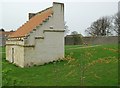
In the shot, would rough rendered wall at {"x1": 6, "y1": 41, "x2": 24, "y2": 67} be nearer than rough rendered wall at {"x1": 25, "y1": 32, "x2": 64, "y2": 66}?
No

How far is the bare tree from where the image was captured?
85250 millimetres

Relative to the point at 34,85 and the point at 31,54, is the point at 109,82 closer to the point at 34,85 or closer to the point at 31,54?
the point at 34,85

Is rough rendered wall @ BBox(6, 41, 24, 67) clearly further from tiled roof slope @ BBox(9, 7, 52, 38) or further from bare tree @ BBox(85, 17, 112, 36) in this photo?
bare tree @ BBox(85, 17, 112, 36)

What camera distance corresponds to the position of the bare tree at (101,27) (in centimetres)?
8525

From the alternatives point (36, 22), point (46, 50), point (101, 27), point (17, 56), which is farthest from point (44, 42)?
point (101, 27)

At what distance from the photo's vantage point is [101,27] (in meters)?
86.4

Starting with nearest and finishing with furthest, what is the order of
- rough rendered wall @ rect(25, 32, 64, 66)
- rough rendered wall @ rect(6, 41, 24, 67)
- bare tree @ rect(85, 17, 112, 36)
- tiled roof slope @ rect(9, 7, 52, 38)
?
1. rough rendered wall @ rect(25, 32, 64, 66)
2. rough rendered wall @ rect(6, 41, 24, 67)
3. tiled roof slope @ rect(9, 7, 52, 38)
4. bare tree @ rect(85, 17, 112, 36)

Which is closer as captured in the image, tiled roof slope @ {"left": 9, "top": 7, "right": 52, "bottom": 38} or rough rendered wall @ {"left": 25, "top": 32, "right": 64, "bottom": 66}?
rough rendered wall @ {"left": 25, "top": 32, "right": 64, "bottom": 66}

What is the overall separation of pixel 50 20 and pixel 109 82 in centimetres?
1322

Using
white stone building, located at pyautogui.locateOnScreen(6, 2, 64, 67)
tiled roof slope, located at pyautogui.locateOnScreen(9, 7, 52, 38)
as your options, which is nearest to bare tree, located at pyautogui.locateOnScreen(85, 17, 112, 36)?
tiled roof slope, located at pyautogui.locateOnScreen(9, 7, 52, 38)

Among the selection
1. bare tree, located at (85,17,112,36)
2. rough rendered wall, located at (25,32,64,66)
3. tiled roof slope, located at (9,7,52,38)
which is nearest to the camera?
rough rendered wall, located at (25,32,64,66)

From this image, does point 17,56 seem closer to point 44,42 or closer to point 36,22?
point 44,42

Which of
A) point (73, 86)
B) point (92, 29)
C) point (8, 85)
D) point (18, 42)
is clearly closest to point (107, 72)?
point (73, 86)

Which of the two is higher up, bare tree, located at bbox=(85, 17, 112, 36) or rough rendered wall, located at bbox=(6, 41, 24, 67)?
bare tree, located at bbox=(85, 17, 112, 36)
